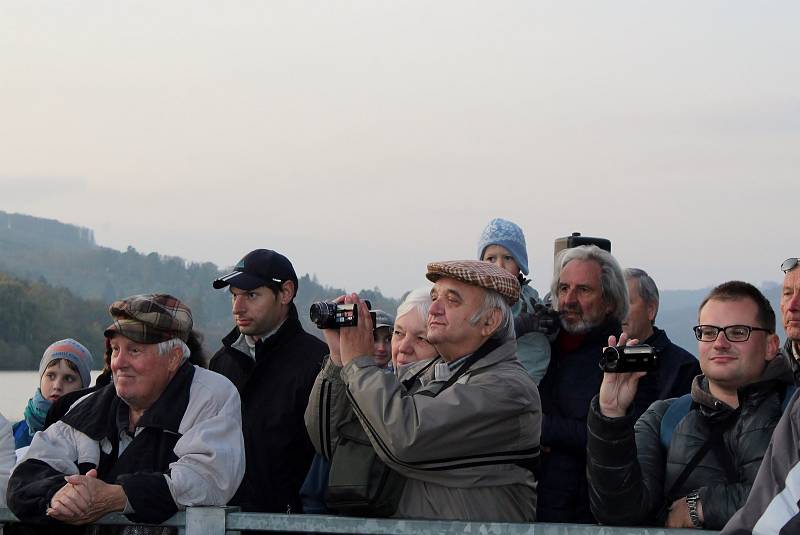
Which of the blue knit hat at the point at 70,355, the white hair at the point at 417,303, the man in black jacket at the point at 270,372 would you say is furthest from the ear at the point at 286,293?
the blue knit hat at the point at 70,355

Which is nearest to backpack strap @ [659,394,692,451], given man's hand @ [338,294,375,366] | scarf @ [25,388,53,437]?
man's hand @ [338,294,375,366]

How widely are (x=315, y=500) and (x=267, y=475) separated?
0.78 feet

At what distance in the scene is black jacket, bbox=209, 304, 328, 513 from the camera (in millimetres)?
4914

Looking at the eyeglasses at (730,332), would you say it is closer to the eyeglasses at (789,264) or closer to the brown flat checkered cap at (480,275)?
the eyeglasses at (789,264)

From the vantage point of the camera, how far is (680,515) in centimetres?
365

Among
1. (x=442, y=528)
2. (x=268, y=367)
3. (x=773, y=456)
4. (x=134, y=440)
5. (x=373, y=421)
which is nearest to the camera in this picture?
(x=773, y=456)

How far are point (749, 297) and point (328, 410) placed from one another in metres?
1.54

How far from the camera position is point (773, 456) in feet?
9.52

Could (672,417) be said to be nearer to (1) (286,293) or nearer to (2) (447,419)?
(2) (447,419)

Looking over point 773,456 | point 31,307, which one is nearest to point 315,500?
point 773,456

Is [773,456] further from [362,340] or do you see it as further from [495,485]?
[362,340]

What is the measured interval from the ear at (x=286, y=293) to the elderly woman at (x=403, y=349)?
2.26 feet

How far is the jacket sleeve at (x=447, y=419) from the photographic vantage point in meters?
3.56

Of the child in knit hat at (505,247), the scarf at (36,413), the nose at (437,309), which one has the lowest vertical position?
the scarf at (36,413)
